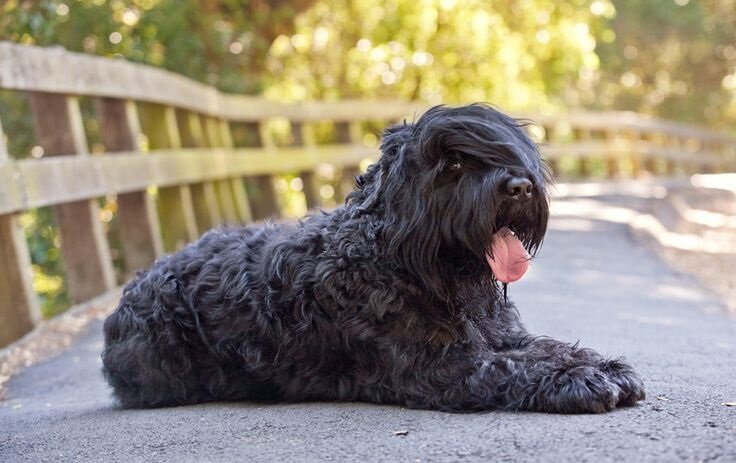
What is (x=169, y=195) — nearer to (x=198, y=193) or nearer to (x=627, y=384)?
(x=198, y=193)

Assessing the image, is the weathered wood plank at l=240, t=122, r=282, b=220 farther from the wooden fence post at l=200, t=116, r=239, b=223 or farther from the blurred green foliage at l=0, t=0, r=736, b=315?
the wooden fence post at l=200, t=116, r=239, b=223

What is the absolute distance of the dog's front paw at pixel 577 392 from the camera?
4.32 meters

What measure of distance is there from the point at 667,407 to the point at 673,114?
43.9 meters

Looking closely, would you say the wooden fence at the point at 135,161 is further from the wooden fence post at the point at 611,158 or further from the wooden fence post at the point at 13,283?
the wooden fence post at the point at 611,158

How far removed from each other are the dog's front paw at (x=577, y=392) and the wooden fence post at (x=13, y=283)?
12.1 feet

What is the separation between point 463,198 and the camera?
4512mm

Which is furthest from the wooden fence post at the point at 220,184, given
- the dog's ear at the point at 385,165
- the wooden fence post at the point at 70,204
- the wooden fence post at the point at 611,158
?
the wooden fence post at the point at 611,158

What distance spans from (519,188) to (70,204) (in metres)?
4.54

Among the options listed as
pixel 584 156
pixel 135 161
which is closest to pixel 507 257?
pixel 135 161

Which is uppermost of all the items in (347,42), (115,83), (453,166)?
(347,42)

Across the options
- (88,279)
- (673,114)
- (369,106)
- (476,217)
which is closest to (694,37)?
(673,114)

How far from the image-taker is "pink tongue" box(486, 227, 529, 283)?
4617mm

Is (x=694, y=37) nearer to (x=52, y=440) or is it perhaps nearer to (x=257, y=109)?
(x=257, y=109)

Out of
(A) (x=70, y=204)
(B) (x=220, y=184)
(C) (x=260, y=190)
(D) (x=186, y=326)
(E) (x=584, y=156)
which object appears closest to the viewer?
(D) (x=186, y=326)
